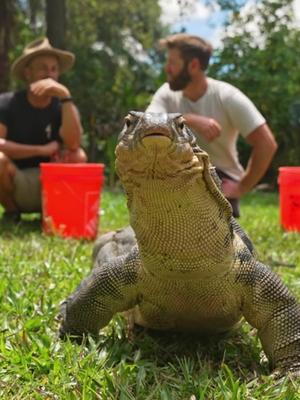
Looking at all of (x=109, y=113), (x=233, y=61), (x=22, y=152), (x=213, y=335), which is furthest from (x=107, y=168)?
(x=213, y=335)

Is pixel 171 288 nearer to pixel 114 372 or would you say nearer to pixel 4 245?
pixel 114 372

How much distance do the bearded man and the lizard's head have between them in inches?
101

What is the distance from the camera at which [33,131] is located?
15.7ft

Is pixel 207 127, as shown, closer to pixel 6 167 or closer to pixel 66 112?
pixel 66 112

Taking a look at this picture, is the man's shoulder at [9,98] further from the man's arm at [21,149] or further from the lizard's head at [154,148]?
the lizard's head at [154,148]

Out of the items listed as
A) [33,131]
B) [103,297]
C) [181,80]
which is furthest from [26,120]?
[103,297]

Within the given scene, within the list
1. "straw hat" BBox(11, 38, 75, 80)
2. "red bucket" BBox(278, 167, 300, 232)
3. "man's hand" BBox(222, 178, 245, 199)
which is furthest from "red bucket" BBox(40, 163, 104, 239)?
"red bucket" BBox(278, 167, 300, 232)

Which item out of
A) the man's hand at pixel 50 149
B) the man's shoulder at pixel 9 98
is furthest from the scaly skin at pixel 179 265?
the man's shoulder at pixel 9 98

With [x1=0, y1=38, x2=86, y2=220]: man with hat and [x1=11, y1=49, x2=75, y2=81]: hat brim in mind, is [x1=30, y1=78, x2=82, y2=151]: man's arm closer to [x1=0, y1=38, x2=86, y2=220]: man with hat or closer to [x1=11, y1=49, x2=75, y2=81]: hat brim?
[x1=0, y1=38, x2=86, y2=220]: man with hat

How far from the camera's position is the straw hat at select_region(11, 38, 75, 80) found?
4699 mm

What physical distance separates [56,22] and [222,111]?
296 inches

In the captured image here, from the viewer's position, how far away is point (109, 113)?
13250 mm

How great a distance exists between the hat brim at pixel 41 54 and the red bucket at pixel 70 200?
978 millimetres

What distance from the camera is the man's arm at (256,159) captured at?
4137mm
